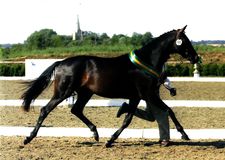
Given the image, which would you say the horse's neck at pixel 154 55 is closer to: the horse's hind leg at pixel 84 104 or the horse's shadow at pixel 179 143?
the horse's hind leg at pixel 84 104

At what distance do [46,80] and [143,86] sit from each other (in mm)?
1591

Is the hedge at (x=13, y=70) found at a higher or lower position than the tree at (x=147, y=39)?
lower

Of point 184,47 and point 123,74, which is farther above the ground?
point 184,47

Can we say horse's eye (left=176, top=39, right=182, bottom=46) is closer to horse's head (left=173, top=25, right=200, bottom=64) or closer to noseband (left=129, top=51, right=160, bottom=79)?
horse's head (left=173, top=25, right=200, bottom=64)

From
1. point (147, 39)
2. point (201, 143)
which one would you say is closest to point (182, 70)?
point (147, 39)

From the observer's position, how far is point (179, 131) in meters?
7.45

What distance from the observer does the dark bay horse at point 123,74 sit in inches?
279

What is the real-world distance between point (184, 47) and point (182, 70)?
2124 centimetres

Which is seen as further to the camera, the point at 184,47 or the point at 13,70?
the point at 13,70

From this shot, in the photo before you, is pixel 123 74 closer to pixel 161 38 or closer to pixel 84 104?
pixel 161 38

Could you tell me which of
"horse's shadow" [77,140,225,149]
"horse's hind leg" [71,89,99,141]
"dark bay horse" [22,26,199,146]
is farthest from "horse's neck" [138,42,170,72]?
"horse's shadow" [77,140,225,149]

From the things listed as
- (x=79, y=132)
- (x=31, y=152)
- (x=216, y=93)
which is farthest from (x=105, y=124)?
(x=216, y=93)

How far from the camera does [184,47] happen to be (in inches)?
283

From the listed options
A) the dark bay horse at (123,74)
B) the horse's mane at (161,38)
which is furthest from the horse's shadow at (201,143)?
the horse's mane at (161,38)
